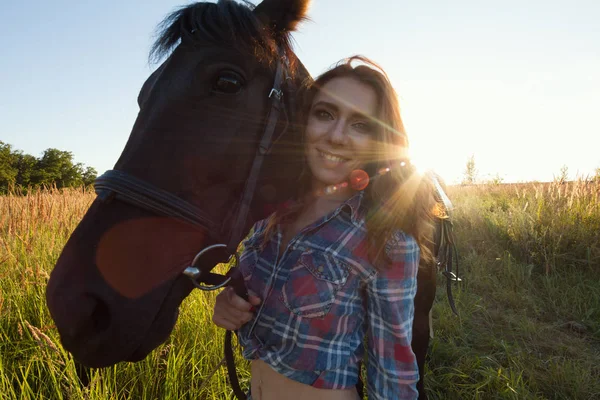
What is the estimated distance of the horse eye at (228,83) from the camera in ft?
4.18

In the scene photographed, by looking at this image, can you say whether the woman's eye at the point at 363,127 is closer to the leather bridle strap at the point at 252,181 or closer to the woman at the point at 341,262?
the woman at the point at 341,262

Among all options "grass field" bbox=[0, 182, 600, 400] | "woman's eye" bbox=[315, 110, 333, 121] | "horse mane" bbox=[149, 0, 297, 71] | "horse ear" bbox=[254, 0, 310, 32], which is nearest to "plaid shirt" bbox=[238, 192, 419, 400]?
"woman's eye" bbox=[315, 110, 333, 121]

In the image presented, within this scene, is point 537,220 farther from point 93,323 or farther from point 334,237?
point 93,323

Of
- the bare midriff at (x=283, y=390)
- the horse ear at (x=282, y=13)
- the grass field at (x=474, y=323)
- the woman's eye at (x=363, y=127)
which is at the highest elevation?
the horse ear at (x=282, y=13)

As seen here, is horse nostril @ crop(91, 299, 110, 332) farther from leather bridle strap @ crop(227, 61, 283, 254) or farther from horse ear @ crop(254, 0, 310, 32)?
horse ear @ crop(254, 0, 310, 32)

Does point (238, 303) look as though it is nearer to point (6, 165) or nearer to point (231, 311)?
point (231, 311)

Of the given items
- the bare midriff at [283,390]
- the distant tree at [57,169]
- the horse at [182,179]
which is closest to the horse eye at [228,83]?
the horse at [182,179]

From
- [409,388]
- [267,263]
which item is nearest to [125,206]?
[267,263]

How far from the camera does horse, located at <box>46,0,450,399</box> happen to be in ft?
3.22

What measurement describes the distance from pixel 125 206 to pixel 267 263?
2.28 feet

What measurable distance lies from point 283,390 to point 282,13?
5.60 feet

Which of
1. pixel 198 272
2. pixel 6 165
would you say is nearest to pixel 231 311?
pixel 198 272

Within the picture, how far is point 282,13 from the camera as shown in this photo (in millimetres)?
1578

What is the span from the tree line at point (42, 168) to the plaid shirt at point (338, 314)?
46.1 meters
